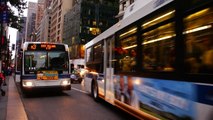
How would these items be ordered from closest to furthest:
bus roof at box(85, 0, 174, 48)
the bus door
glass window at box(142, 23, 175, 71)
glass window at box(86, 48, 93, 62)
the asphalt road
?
glass window at box(142, 23, 175, 71), bus roof at box(85, 0, 174, 48), the asphalt road, the bus door, glass window at box(86, 48, 93, 62)

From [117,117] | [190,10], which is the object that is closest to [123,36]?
[117,117]

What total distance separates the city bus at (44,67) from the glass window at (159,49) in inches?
Answer: 337

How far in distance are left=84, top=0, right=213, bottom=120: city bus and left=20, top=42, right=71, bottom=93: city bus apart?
5.63 m

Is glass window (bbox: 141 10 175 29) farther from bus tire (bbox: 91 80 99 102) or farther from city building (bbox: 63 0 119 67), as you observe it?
city building (bbox: 63 0 119 67)

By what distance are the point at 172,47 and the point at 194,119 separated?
1505 mm

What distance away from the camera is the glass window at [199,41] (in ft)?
14.6

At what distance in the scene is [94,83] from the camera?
539 inches

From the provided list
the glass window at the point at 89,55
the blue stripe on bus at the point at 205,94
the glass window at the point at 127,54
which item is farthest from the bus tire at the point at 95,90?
the blue stripe on bus at the point at 205,94

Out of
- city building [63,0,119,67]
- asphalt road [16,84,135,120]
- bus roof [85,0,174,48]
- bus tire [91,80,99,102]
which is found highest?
city building [63,0,119,67]

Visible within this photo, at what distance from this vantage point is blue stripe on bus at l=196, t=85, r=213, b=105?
429 centimetres

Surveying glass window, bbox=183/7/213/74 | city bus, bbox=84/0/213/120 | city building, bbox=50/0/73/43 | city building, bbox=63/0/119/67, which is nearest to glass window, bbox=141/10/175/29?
city bus, bbox=84/0/213/120

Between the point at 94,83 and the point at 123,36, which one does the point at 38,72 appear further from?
the point at 123,36

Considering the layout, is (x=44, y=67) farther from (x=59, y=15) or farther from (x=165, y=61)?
(x=59, y=15)

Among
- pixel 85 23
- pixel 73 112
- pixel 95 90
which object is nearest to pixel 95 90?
pixel 95 90
